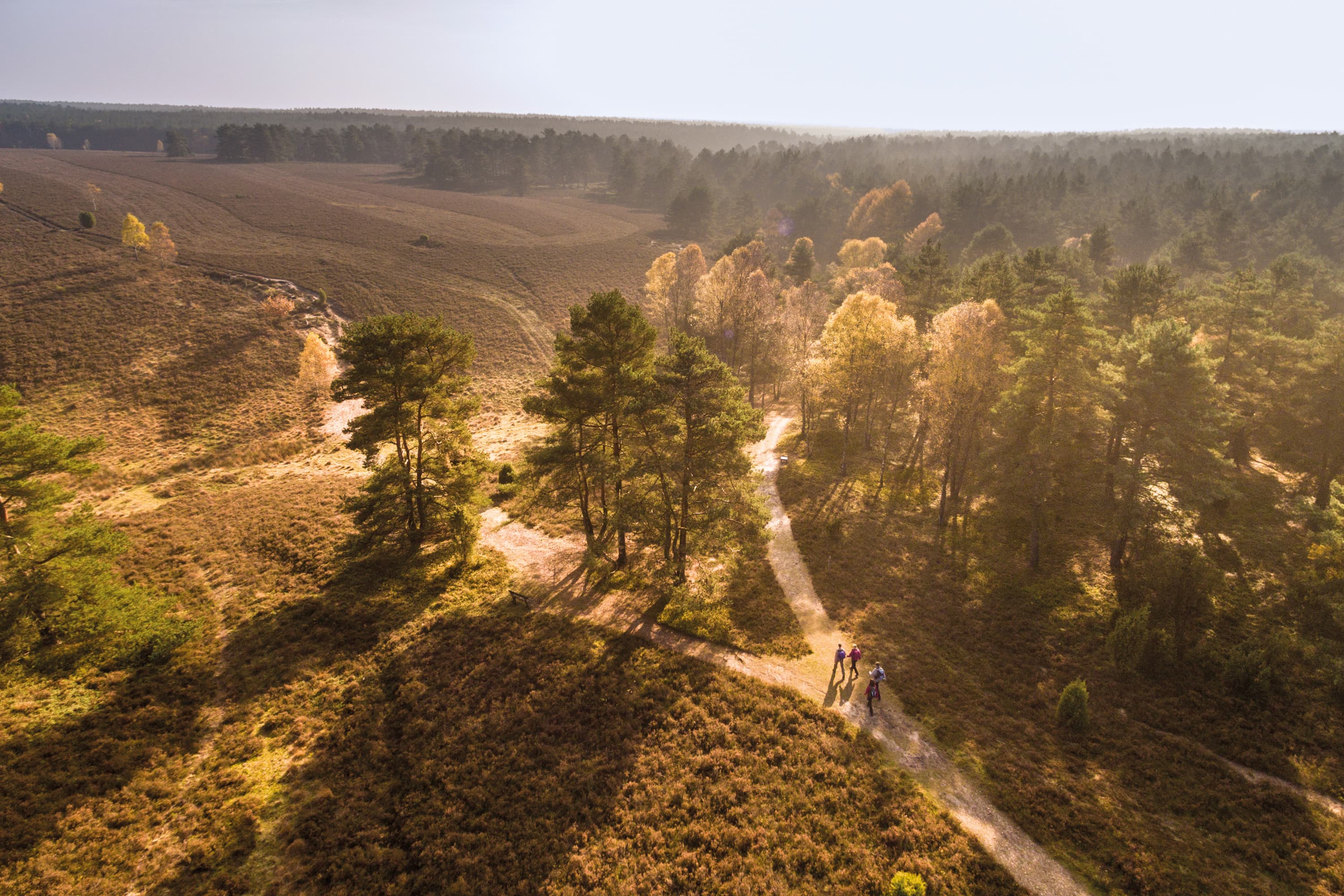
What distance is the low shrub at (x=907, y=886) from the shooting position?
12516 mm

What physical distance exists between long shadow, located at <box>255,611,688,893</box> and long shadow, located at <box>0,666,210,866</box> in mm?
5235

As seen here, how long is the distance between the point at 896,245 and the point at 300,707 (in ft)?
261

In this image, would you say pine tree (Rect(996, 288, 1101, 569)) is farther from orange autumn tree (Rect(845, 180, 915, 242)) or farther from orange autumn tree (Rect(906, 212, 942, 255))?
orange autumn tree (Rect(845, 180, 915, 242))

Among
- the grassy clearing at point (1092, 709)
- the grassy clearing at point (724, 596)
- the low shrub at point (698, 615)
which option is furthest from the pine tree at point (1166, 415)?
the low shrub at point (698, 615)

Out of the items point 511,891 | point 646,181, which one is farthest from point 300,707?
point 646,181

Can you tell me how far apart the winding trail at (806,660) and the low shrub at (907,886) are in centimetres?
300

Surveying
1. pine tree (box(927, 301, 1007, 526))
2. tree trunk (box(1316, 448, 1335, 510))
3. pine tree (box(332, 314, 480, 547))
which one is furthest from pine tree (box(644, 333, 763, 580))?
tree trunk (box(1316, 448, 1335, 510))

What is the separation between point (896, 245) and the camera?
245 feet

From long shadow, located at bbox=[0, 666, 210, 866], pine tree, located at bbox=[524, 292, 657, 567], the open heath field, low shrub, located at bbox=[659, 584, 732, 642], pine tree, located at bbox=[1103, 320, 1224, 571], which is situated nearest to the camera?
long shadow, located at bbox=[0, 666, 210, 866]

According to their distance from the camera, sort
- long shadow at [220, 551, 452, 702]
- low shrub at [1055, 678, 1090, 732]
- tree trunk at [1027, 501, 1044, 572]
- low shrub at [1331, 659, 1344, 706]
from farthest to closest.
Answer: tree trunk at [1027, 501, 1044, 572] < long shadow at [220, 551, 452, 702] < low shrub at [1331, 659, 1344, 706] < low shrub at [1055, 678, 1090, 732]

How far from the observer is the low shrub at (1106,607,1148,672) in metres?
21.0

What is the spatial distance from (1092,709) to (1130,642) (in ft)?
11.5

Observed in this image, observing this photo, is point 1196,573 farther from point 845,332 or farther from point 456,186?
point 456,186

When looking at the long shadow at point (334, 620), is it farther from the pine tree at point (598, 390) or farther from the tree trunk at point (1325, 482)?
the tree trunk at point (1325, 482)
